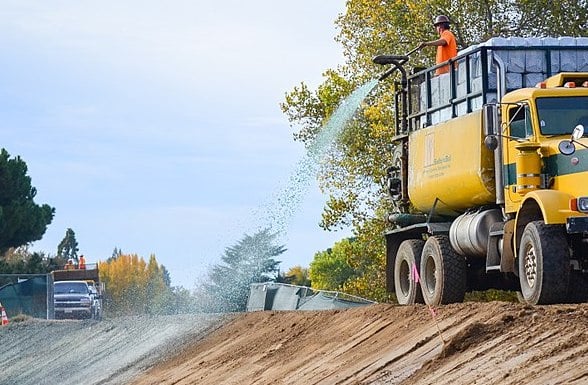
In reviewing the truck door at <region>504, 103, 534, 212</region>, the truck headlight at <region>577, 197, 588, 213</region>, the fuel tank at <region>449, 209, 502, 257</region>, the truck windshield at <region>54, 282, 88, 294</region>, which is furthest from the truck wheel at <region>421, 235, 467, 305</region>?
the truck windshield at <region>54, 282, 88, 294</region>

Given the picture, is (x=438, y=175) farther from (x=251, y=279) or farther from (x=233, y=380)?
(x=251, y=279)

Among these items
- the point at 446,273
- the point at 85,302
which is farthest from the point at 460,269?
the point at 85,302

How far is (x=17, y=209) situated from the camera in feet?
226

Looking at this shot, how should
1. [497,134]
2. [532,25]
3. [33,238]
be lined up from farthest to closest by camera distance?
[33,238] < [532,25] < [497,134]

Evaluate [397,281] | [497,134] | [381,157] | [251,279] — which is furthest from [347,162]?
[497,134]

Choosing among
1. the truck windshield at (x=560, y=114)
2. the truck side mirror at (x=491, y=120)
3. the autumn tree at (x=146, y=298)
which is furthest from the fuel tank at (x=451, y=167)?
the autumn tree at (x=146, y=298)

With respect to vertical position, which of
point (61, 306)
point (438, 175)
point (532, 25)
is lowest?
point (61, 306)

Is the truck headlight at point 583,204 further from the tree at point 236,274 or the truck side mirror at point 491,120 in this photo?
the tree at point 236,274

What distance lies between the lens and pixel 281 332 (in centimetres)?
2125

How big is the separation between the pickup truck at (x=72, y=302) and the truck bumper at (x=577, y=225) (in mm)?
34745

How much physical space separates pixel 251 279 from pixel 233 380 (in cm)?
1841

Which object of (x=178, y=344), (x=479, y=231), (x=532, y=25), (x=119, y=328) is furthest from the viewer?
(x=532, y=25)

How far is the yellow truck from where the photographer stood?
16250mm

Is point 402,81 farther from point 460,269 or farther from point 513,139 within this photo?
point 513,139
